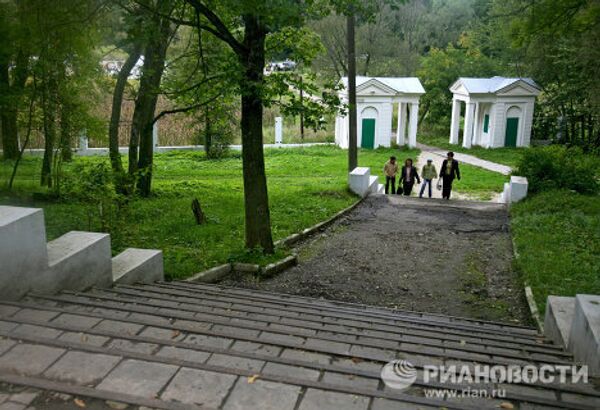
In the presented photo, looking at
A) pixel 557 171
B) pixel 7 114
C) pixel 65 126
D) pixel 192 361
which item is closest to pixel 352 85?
pixel 557 171

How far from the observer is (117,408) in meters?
2.57

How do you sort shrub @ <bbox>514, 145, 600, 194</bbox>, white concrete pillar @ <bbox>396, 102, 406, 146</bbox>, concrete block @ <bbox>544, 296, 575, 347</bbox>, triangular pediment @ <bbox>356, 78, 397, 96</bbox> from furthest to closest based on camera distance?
white concrete pillar @ <bbox>396, 102, 406, 146</bbox> → triangular pediment @ <bbox>356, 78, 397, 96</bbox> → shrub @ <bbox>514, 145, 600, 194</bbox> → concrete block @ <bbox>544, 296, 575, 347</bbox>

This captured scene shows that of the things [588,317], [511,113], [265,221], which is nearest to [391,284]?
[265,221]

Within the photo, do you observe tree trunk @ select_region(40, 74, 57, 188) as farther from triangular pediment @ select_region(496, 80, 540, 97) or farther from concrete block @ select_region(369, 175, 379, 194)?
triangular pediment @ select_region(496, 80, 540, 97)

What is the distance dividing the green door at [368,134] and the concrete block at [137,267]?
1063 inches

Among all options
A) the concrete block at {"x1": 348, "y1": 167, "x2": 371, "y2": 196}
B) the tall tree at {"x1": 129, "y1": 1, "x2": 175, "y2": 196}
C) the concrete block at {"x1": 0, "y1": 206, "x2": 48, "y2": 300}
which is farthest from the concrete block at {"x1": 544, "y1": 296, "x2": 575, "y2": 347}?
the concrete block at {"x1": 348, "y1": 167, "x2": 371, "y2": 196}

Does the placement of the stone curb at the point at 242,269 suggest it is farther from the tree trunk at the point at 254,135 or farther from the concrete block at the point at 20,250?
the concrete block at the point at 20,250

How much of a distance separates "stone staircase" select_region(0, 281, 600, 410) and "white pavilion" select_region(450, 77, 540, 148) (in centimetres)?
3027

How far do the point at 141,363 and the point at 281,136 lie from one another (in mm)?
30413

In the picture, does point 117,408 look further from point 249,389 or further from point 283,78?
point 283,78

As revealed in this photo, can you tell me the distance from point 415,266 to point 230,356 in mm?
7119

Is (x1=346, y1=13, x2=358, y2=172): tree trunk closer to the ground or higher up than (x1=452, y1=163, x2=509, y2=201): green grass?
higher up

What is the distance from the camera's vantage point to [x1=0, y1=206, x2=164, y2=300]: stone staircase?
423 centimetres

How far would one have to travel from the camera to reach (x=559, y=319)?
5129 millimetres
